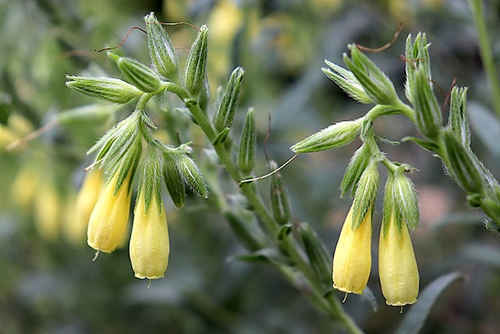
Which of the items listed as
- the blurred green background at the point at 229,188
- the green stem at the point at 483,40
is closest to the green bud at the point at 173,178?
the blurred green background at the point at 229,188

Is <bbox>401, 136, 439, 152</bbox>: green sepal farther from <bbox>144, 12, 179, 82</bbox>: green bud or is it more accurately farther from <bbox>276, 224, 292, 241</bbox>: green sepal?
<bbox>144, 12, 179, 82</bbox>: green bud

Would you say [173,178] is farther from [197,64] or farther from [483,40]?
[483,40]

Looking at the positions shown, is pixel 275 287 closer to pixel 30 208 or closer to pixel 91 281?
pixel 91 281

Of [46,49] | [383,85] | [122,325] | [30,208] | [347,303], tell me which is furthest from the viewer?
[30,208]

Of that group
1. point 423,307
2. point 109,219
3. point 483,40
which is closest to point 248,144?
point 109,219

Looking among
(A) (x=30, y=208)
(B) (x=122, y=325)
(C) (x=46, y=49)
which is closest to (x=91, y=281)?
(B) (x=122, y=325)

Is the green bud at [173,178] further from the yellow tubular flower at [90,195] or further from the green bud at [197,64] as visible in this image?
the yellow tubular flower at [90,195]
